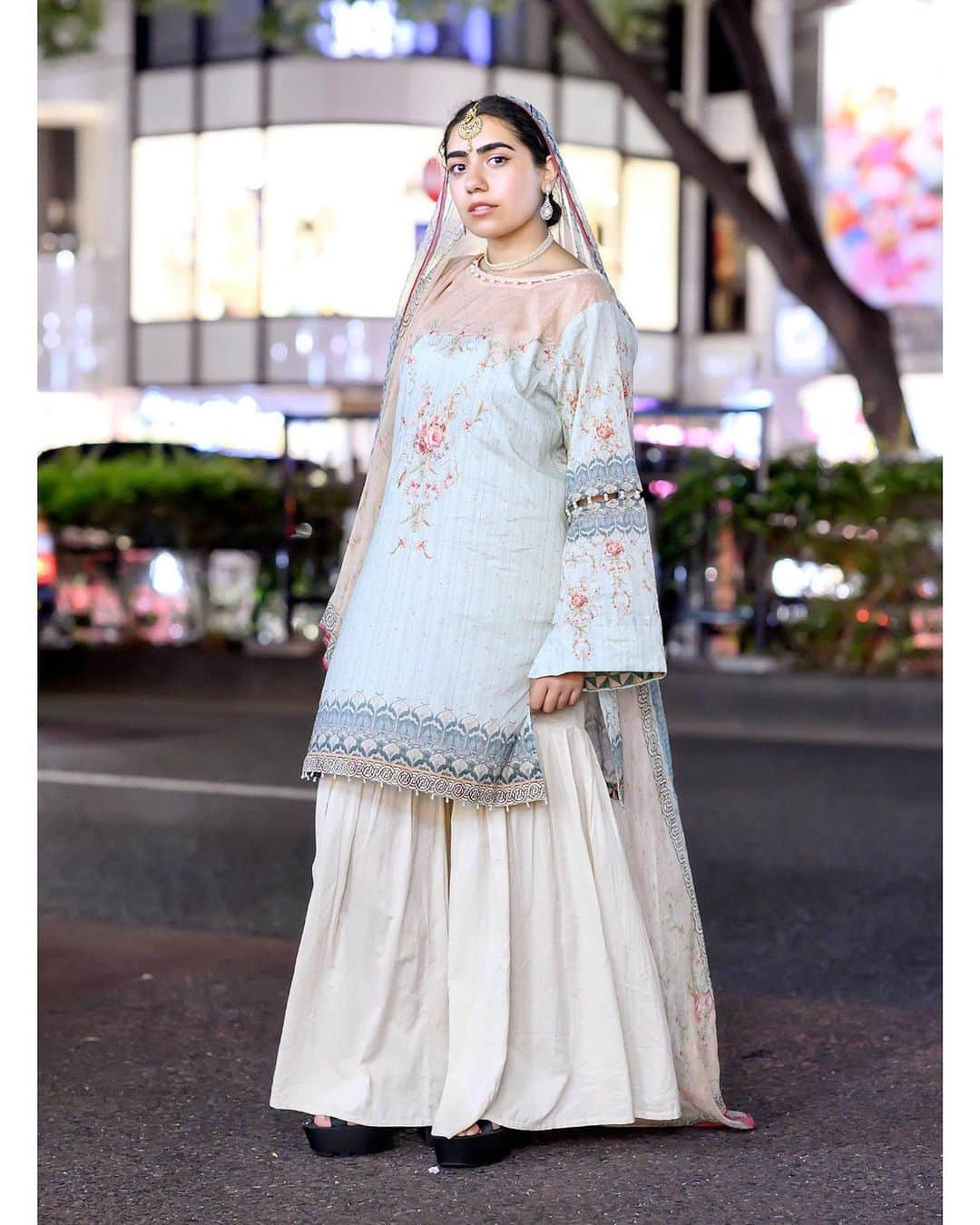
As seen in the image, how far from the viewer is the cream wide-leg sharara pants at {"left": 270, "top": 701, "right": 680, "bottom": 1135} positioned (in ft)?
11.5

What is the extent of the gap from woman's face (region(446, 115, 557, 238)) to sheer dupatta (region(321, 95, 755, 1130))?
0.08m

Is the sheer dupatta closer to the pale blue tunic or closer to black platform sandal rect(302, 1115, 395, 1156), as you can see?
the pale blue tunic

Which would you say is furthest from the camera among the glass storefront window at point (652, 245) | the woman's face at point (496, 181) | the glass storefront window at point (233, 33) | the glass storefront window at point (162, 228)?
the glass storefront window at point (652, 245)

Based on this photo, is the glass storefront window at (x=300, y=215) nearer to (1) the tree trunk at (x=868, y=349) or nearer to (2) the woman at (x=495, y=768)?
(1) the tree trunk at (x=868, y=349)

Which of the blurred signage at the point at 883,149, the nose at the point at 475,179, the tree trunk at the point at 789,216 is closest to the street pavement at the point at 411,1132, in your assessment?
the nose at the point at 475,179

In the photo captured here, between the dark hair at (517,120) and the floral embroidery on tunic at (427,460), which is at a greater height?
the dark hair at (517,120)

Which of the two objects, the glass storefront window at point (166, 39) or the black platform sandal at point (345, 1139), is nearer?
the black platform sandal at point (345, 1139)

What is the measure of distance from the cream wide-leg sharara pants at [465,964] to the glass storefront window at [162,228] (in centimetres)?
2522

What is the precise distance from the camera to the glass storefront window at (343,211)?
87.8 ft

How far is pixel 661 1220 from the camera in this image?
3.12 m

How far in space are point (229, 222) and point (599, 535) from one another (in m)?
25.0

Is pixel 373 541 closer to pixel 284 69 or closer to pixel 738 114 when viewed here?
pixel 284 69

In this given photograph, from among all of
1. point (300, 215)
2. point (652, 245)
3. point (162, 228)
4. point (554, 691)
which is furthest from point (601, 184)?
point (554, 691)

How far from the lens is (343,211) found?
2681cm
